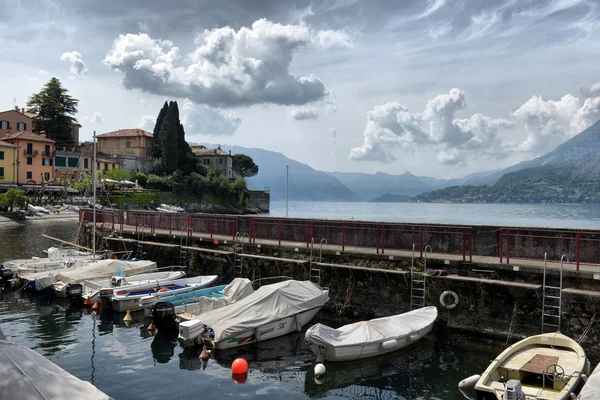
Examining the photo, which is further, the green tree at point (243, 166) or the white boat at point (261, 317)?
the green tree at point (243, 166)

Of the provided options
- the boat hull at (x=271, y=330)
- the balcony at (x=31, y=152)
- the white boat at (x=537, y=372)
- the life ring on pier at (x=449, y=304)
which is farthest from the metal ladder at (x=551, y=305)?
the balcony at (x=31, y=152)

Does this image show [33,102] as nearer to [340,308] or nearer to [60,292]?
[60,292]

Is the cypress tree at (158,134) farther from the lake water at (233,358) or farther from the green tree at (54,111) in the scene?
the lake water at (233,358)

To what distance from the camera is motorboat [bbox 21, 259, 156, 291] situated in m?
24.0

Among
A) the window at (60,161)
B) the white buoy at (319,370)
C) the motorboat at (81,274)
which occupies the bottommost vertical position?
the white buoy at (319,370)

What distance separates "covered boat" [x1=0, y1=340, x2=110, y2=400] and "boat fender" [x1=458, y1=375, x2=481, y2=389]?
31.5 ft

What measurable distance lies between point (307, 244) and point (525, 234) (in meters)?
9.90

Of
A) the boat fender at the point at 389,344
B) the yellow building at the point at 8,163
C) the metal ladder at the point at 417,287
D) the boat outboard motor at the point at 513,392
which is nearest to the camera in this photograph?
the boat outboard motor at the point at 513,392

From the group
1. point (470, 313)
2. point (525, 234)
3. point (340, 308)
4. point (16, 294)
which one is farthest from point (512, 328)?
point (16, 294)

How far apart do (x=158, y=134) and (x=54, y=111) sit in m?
24.0

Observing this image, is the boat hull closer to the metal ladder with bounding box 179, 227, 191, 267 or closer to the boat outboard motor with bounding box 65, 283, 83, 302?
the boat outboard motor with bounding box 65, 283, 83, 302

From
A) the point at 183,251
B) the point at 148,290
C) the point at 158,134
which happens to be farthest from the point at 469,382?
the point at 158,134

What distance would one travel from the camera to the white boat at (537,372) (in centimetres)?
1084

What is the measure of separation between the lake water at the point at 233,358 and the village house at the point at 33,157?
8325cm
